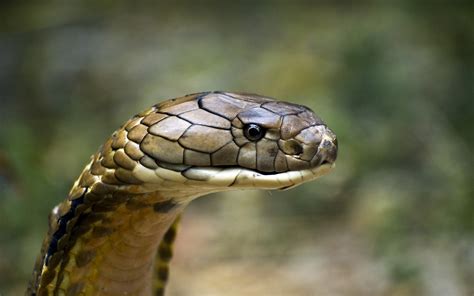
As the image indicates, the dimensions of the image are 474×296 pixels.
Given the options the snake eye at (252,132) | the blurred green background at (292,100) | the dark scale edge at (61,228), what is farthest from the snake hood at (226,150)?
the blurred green background at (292,100)

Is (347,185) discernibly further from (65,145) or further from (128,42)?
(128,42)

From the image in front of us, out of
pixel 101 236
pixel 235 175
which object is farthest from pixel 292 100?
pixel 235 175

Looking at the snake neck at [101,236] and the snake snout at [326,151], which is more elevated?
the snake snout at [326,151]

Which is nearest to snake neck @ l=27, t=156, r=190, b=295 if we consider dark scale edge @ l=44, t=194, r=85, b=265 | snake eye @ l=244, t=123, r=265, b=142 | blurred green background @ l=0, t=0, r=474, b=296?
dark scale edge @ l=44, t=194, r=85, b=265

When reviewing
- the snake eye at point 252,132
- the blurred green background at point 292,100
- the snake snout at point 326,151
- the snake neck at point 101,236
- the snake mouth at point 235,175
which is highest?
the snake eye at point 252,132

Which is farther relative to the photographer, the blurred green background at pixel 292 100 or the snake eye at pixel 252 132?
the blurred green background at pixel 292 100

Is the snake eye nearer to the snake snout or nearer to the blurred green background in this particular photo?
the snake snout

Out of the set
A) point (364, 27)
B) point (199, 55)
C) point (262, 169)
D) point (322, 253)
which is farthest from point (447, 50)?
point (262, 169)

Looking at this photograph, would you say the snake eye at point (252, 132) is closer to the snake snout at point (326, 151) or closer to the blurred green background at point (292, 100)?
the snake snout at point (326, 151)
